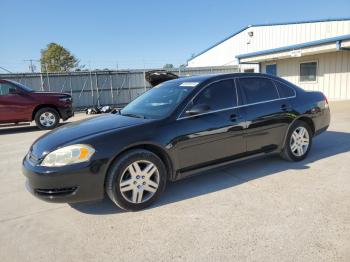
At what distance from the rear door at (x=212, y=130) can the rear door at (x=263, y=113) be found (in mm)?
174

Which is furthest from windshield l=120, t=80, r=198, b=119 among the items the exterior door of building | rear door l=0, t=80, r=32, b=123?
the exterior door of building

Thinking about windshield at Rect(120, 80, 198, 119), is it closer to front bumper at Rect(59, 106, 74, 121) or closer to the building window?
front bumper at Rect(59, 106, 74, 121)

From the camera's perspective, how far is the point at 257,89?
4.62 meters

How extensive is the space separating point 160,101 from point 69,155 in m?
1.55

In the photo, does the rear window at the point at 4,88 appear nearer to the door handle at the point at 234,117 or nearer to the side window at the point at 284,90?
the door handle at the point at 234,117

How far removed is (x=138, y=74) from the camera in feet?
71.4

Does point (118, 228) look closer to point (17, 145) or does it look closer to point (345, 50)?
point (17, 145)

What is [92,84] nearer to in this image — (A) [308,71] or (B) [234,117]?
(A) [308,71]

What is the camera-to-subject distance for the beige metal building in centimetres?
1506

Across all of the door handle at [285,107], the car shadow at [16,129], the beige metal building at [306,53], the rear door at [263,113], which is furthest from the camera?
the beige metal building at [306,53]

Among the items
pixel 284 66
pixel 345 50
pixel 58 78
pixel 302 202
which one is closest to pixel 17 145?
pixel 302 202

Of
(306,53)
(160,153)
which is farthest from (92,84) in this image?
(160,153)

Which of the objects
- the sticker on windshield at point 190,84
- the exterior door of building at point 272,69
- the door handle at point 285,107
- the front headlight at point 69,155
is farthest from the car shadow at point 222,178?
the exterior door of building at point 272,69

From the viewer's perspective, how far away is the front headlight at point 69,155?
10.5ft
